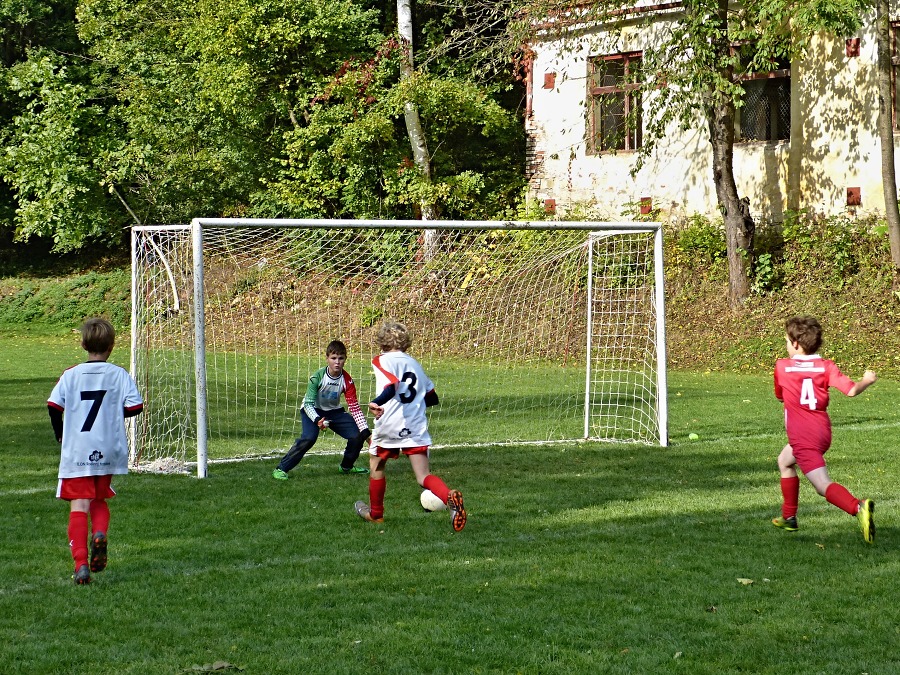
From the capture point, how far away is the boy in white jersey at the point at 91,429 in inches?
235

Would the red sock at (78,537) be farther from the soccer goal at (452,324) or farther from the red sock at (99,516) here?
the soccer goal at (452,324)

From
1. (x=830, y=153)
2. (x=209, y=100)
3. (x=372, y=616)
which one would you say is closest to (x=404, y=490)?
(x=372, y=616)

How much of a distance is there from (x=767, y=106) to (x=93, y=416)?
18.8 meters

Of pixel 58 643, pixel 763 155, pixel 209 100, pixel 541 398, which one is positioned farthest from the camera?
pixel 209 100

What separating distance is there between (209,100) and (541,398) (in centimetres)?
1603

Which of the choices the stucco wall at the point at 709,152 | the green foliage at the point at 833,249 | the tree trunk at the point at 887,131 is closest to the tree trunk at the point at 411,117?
the stucco wall at the point at 709,152

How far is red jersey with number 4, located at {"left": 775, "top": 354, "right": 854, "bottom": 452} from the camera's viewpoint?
661 centimetres

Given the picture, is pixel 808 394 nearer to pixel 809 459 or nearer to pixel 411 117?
pixel 809 459

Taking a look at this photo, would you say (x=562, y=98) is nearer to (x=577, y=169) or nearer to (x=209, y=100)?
(x=577, y=169)

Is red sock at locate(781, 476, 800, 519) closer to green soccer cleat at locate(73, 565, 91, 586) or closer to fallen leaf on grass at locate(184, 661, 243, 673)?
fallen leaf on grass at locate(184, 661, 243, 673)

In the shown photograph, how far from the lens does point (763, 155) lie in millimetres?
21938

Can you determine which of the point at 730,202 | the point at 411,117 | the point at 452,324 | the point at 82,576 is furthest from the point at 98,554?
the point at 411,117

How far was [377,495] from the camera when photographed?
7.29m

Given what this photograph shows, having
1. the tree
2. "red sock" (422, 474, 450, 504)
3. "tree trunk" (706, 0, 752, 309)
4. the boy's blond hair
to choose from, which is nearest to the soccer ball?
"red sock" (422, 474, 450, 504)
